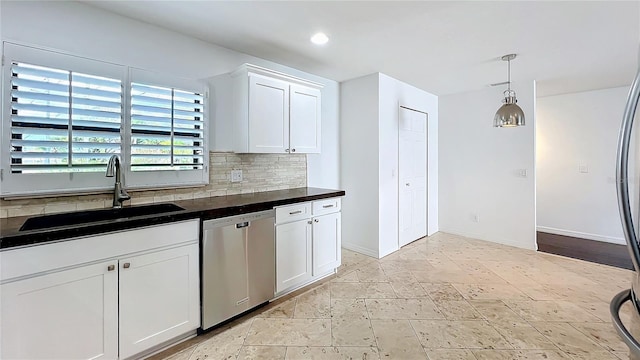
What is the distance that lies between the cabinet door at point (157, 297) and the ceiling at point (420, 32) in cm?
180

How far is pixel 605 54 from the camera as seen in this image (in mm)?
2961

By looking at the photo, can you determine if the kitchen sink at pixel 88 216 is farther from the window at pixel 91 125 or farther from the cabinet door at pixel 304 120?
the cabinet door at pixel 304 120

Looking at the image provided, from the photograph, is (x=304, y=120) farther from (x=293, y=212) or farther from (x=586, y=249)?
(x=586, y=249)

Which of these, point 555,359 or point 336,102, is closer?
point 555,359

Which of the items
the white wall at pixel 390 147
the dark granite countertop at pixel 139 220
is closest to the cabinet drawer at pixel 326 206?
the dark granite countertop at pixel 139 220

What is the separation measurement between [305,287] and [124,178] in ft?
6.21

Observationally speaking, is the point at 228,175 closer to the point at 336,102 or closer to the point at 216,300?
the point at 216,300

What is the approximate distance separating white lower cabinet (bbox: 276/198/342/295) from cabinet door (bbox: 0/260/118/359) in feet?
4.06

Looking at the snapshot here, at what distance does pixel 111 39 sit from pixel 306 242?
7.56ft

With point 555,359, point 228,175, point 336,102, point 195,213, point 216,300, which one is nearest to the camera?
point 555,359

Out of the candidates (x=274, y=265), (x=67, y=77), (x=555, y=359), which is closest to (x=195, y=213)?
(x=274, y=265)

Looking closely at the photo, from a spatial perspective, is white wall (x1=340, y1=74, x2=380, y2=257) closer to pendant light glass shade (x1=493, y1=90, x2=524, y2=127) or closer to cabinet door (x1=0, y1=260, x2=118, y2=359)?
pendant light glass shade (x1=493, y1=90, x2=524, y2=127)

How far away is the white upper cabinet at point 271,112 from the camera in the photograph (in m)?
2.63

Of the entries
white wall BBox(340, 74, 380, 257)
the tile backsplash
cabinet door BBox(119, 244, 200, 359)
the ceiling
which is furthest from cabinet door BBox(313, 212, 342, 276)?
the ceiling
